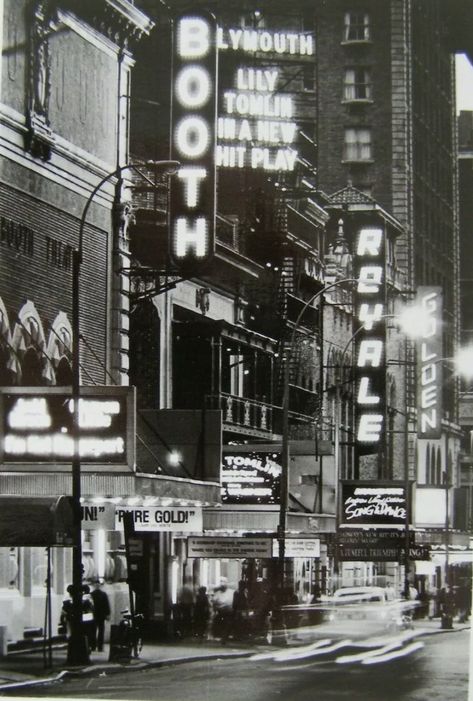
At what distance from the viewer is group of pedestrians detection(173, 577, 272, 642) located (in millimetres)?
26953

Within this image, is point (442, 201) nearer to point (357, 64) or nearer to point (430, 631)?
point (357, 64)

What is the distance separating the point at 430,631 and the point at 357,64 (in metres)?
9.60

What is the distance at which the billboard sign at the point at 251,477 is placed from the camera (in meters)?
30.2

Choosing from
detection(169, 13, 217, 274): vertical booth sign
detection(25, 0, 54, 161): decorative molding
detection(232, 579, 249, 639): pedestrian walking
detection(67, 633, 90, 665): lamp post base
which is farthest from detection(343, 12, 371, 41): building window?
detection(67, 633, 90, 665): lamp post base

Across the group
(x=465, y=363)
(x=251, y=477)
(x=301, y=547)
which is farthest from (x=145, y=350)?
(x=465, y=363)

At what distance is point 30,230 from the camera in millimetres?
26719

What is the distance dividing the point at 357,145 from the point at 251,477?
711 centimetres

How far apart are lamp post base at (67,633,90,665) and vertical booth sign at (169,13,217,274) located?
22.2ft

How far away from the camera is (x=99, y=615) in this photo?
87.6ft

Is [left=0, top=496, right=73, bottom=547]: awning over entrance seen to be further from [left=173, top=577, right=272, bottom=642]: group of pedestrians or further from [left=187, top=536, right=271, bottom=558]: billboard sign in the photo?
[left=187, top=536, right=271, bottom=558]: billboard sign

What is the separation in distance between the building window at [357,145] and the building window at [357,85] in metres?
0.56

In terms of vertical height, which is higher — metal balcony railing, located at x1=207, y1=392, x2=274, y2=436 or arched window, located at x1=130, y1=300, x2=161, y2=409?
arched window, located at x1=130, y1=300, x2=161, y2=409

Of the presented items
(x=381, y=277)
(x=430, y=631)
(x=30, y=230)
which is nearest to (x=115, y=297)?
(x=30, y=230)

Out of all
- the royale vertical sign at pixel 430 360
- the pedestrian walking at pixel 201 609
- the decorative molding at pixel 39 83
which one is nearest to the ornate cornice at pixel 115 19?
the decorative molding at pixel 39 83
